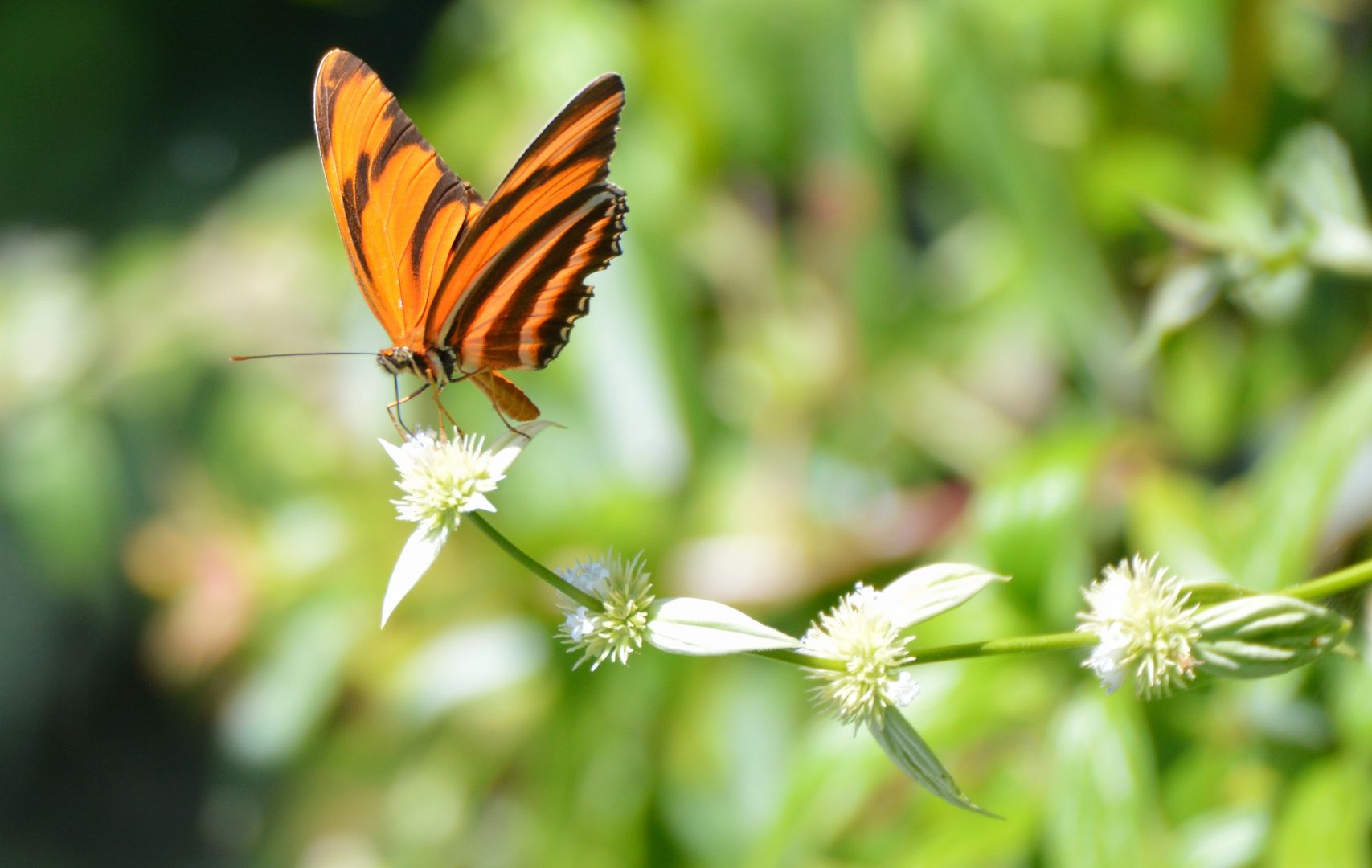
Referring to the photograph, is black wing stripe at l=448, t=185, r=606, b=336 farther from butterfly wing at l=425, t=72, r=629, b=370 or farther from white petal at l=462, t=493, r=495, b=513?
white petal at l=462, t=493, r=495, b=513

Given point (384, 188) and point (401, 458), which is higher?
point (384, 188)

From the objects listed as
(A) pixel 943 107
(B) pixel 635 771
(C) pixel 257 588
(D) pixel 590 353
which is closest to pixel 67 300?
(C) pixel 257 588

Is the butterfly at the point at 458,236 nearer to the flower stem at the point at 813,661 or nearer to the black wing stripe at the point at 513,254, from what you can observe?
the black wing stripe at the point at 513,254

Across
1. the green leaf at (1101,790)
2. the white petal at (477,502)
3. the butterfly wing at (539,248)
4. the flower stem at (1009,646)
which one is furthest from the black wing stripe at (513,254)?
the green leaf at (1101,790)

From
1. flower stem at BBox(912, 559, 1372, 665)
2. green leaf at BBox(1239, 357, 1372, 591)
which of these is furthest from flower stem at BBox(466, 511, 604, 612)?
green leaf at BBox(1239, 357, 1372, 591)

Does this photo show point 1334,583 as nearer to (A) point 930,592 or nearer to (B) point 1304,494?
(A) point 930,592

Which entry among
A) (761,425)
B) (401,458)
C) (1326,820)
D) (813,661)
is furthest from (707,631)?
(761,425)

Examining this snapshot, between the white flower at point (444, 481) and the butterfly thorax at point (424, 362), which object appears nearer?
the white flower at point (444, 481)
